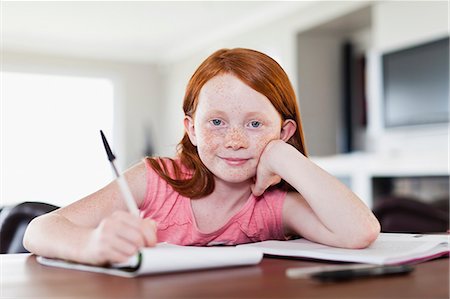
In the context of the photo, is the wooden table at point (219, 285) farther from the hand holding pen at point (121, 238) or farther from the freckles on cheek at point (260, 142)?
the freckles on cheek at point (260, 142)

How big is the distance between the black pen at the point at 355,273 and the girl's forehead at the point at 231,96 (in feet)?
1.43

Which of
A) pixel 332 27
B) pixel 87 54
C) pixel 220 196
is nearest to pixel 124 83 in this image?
pixel 87 54

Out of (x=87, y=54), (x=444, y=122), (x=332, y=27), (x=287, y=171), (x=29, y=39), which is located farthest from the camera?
(x=87, y=54)

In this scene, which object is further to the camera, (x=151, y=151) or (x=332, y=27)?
(x=151, y=151)

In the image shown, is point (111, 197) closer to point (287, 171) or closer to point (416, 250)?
point (287, 171)

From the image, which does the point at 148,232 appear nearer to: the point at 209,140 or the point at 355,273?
the point at 355,273

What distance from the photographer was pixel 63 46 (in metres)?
7.17

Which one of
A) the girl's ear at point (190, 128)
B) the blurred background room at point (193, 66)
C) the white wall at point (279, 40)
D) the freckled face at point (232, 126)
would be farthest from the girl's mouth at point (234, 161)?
the white wall at point (279, 40)

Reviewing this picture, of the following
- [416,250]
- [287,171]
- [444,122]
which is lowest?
[416,250]

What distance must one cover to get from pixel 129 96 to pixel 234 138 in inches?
280

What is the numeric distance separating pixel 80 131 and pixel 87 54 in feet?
3.05

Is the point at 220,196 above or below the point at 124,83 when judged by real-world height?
below

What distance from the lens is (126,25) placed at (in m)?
6.27

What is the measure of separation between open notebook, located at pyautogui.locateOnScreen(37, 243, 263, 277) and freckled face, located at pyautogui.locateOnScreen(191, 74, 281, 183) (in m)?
0.32
